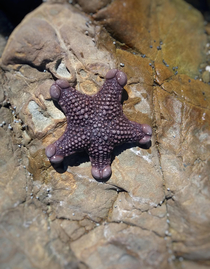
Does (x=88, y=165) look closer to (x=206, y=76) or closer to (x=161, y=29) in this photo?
(x=161, y=29)

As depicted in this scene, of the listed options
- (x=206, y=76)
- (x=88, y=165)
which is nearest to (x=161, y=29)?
(x=206, y=76)

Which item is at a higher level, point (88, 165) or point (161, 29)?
point (161, 29)

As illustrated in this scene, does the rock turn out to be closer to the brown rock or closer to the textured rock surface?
the brown rock

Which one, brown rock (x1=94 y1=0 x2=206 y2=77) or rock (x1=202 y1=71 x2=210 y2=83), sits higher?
brown rock (x1=94 y1=0 x2=206 y2=77)

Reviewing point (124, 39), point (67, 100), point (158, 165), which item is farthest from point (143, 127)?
point (124, 39)

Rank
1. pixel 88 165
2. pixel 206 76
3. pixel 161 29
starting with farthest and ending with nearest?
pixel 206 76 → pixel 161 29 → pixel 88 165

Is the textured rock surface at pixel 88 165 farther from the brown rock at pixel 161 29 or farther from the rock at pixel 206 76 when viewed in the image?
the rock at pixel 206 76

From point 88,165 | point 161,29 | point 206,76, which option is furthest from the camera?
point 206,76

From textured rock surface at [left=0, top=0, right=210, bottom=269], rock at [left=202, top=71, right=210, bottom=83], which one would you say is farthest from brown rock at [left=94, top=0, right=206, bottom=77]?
rock at [left=202, top=71, right=210, bottom=83]

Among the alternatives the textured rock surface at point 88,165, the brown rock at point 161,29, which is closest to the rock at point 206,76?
the brown rock at point 161,29
